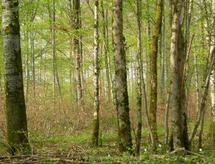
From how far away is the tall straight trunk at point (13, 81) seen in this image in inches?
338

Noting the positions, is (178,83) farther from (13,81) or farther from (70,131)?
(70,131)

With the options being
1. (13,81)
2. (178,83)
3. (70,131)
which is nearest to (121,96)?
(178,83)

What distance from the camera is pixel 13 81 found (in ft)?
28.2

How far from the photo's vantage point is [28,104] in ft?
64.5

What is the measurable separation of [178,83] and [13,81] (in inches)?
143

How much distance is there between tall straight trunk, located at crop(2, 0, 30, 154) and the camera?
8.59 m

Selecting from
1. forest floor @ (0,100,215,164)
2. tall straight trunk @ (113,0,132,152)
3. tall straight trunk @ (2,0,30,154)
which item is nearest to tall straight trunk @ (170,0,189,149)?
tall straight trunk @ (113,0,132,152)

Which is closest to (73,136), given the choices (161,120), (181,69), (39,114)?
(39,114)

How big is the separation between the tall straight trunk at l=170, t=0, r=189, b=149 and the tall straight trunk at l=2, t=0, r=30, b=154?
3252mm

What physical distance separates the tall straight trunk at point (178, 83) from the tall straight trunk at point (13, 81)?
3.25m

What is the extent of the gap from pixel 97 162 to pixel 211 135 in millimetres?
9006

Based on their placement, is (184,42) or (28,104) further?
(28,104)

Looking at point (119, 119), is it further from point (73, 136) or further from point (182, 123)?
point (73, 136)

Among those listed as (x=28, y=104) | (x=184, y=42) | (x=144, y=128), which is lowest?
(x=144, y=128)
